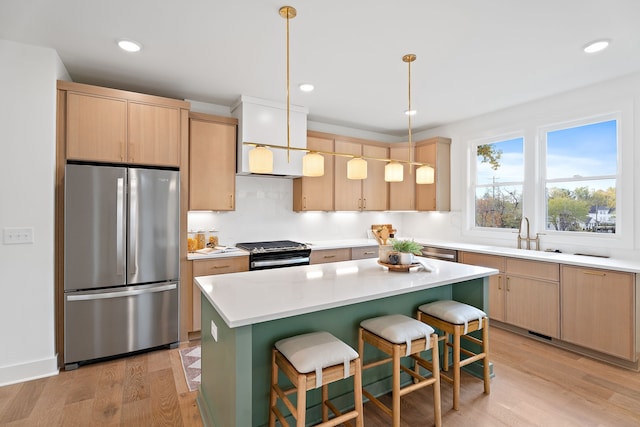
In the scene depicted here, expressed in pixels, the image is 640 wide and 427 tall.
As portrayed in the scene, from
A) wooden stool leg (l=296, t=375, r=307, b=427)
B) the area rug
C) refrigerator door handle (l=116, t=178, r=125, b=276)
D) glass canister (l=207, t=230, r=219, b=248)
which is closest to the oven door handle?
glass canister (l=207, t=230, r=219, b=248)

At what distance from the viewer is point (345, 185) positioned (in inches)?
186

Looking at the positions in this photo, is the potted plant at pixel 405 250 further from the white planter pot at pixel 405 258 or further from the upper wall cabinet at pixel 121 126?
the upper wall cabinet at pixel 121 126

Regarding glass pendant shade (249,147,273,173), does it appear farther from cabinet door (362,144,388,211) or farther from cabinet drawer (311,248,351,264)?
cabinet door (362,144,388,211)

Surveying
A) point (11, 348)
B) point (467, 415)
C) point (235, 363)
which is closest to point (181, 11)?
point (235, 363)

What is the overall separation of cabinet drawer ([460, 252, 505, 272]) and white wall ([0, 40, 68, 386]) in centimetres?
427

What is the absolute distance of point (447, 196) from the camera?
16.1ft

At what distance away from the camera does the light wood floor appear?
2143 mm

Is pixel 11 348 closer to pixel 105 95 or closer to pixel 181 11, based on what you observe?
pixel 105 95

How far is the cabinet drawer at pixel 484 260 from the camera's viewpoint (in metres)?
3.71

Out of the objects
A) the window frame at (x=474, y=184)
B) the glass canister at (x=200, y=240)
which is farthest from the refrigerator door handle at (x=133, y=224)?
the window frame at (x=474, y=184)

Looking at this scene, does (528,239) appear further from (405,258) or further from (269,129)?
(269,129)

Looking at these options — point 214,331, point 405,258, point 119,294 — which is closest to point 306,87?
point 405,258

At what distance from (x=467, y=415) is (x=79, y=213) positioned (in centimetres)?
338

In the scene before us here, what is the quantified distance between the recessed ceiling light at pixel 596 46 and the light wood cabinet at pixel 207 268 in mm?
3611
